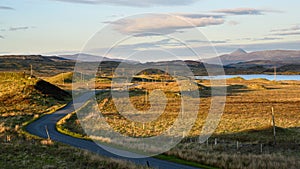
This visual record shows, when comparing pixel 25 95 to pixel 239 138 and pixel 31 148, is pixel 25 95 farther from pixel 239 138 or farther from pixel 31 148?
pixel 239 138

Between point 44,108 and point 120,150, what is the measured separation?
38.2 metres

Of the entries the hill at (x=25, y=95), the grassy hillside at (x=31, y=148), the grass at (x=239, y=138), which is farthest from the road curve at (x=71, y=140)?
the hill at (x=25, y=95)

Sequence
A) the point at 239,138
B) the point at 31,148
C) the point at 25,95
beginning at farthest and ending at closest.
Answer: the point at 25,95 < the point at 239,138 < the point at 31,148

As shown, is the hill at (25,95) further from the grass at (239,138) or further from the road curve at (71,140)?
the grass at (239,138)

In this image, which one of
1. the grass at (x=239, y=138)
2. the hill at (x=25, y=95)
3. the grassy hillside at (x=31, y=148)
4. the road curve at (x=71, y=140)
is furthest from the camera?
the hill at (x=25, y=95)

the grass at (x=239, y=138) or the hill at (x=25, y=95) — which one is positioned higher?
the hill at (x=25, y=95)

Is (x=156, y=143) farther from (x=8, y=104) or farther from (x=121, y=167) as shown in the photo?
(x=8, y=104)

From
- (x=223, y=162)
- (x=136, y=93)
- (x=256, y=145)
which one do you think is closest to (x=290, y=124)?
(x=256, y=145)

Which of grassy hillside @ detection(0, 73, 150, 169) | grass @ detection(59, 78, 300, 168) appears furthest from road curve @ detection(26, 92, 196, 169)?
grass @ detection(59, 78, 300, 168)

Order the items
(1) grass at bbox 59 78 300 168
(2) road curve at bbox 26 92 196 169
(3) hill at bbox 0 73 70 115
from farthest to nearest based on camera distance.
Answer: (3) hill at bbox 0 73 70 115
(1) grass at bbox 59 78 300 168
(2) road curve at bbox 26 92 196 169

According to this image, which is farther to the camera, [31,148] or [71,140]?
[71,140]

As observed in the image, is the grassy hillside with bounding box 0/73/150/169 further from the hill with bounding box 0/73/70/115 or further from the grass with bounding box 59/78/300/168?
the grass with bounding box 59/78/300/168

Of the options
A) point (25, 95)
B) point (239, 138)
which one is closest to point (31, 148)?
point (239, 138)

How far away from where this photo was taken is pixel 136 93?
10362 centimetres
